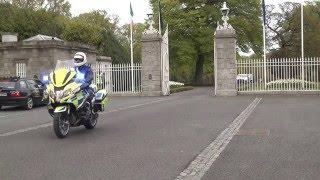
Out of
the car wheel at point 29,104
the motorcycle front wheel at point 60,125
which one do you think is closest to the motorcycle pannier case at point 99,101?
the motorcycle front wheel at point 60,125

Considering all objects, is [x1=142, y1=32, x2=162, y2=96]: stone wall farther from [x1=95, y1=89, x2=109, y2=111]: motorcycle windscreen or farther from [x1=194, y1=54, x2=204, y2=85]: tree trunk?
[x1=194, y1=54, x2=204, y2=85]: tree trunk

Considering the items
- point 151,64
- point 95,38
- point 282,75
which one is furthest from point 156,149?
point 95,38

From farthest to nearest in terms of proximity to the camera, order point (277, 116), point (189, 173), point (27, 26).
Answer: point (27, 26) < point (277, 116) < point (189, 173)

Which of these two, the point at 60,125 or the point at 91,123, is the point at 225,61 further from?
the point at 60,125

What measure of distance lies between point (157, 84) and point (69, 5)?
50429mm

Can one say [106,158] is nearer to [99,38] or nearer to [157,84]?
[157,84]

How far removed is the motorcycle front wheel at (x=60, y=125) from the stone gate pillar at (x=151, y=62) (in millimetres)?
18441

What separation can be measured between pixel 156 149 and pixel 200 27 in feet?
133

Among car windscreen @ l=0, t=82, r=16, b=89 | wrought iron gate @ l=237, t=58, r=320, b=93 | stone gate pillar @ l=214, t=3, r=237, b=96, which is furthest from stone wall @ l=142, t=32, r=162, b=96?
car windscreen @ l=0, t=82, r=16, b=89

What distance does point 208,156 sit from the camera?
8406 mm

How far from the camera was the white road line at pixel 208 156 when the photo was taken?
6992mm

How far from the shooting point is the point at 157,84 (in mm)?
29547

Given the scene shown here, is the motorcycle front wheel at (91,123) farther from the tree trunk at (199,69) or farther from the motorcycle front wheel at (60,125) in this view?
the tree trunk at (199,69)

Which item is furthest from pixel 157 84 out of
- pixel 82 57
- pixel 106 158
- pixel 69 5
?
pixel 69 5
